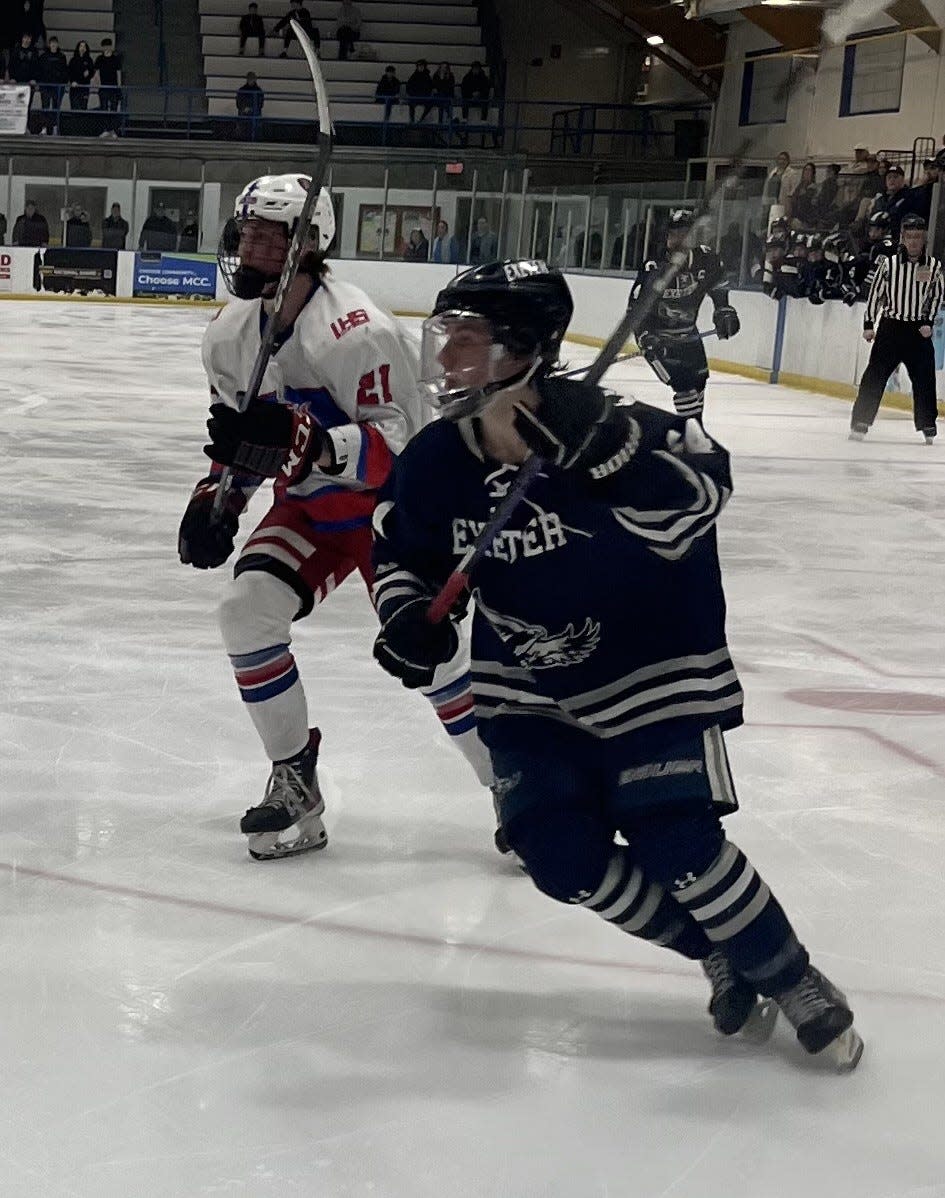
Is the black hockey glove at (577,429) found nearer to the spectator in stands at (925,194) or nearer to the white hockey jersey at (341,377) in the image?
the white hockey jersey at (341,377)

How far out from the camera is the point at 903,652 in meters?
4.65

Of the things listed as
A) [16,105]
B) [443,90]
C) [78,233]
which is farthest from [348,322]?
[443,90]

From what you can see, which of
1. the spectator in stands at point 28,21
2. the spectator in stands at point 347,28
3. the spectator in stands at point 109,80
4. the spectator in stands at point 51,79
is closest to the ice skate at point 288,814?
the spectator in stands at point 51,79

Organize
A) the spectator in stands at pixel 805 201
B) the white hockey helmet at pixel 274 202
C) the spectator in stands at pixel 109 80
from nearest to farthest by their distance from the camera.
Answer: the white hockey helmet at pixel 274 202 → the spectator in stands at pixel 805 201 → the spectator in stands at pixel 109 80

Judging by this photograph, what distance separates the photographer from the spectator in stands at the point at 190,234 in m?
20.4

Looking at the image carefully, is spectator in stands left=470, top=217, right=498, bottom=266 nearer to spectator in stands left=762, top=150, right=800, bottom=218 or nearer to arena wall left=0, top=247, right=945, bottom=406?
arena wall left=0, top=247, right=945, bottom=406

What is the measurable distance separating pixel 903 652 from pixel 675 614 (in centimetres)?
270

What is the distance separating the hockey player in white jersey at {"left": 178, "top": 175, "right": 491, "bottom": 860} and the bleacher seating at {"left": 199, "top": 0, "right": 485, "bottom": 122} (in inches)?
833

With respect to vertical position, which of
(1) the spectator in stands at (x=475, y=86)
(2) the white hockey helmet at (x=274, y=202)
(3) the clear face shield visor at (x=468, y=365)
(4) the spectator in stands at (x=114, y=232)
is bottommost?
(3) the clear face shield visor at (x=468, y=365)

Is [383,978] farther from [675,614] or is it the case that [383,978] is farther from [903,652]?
[903,652]

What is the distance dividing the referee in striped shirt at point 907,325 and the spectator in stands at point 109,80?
582 inches

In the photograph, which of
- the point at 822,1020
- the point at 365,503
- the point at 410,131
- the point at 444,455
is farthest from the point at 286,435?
the point at 410,131

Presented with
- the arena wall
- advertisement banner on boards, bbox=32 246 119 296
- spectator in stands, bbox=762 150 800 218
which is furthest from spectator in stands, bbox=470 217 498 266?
spectator in stands, bbox=762 150 800 218

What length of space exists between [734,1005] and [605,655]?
489mm
